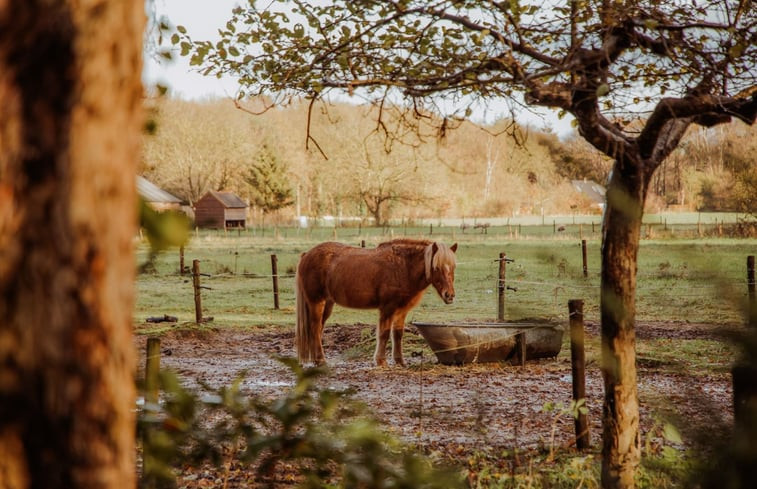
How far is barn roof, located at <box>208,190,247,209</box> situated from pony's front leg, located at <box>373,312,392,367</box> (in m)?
46.3

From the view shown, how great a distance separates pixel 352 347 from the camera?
1173 cm

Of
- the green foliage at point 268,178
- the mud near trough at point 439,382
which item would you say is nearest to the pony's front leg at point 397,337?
the mud near trough at point 439,382

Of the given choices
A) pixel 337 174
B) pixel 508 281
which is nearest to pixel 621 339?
pixel 508 281

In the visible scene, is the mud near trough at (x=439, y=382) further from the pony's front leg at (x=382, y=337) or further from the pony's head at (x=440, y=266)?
the pony's head at (x=440, y=266)

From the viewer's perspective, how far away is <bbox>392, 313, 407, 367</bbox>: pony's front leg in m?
10.1

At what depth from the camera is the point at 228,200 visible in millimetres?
55906

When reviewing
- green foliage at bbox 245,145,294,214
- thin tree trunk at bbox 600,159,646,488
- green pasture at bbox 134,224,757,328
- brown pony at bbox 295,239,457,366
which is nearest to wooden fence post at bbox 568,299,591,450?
green pasture at bbox 134,224,757,328

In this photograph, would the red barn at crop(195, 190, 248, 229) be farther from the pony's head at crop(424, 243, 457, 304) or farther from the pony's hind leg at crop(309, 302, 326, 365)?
the pony's head at crop(424, 243, 457, 304)

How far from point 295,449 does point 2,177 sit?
82 centimetres

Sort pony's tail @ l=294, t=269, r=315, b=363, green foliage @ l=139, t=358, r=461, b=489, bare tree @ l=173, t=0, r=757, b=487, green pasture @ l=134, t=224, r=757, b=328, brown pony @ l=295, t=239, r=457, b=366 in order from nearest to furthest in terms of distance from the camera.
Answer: green foliage @ l=139, t=358, r=461, b=489 < bare tree @ l=173, t=0, r=757, b=487 < green pasture @ l=134, t=224, r=757, b=328 < brown pony @ l=295, t=239, r=457, b=366 < pony's tail @ l=294, t=269, r=315, b=363

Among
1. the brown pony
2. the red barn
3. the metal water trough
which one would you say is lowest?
the metal water trough

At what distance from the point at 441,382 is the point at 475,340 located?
3.34 ft

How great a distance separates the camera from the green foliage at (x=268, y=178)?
62.1m

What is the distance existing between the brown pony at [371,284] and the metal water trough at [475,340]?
65cm
